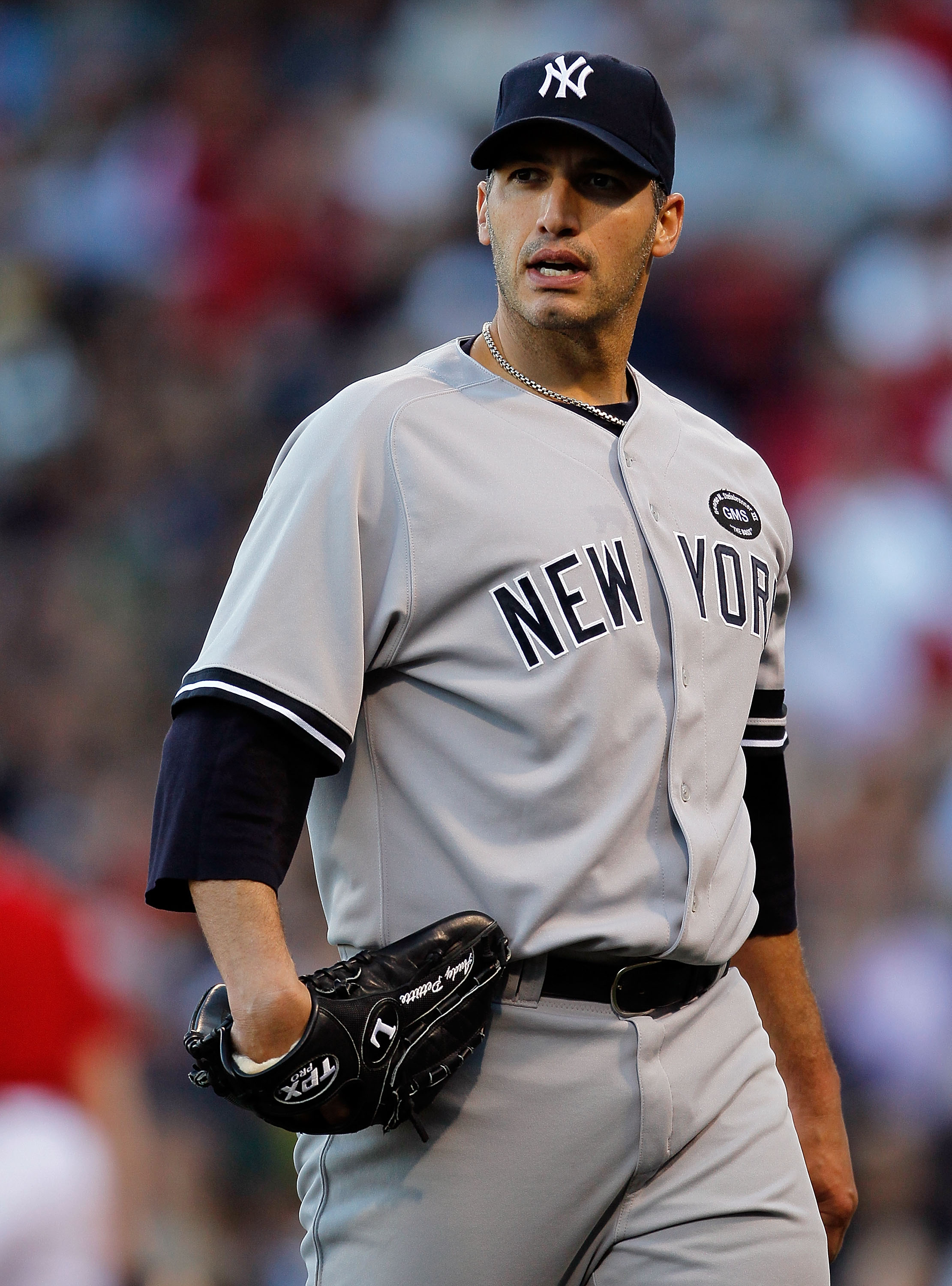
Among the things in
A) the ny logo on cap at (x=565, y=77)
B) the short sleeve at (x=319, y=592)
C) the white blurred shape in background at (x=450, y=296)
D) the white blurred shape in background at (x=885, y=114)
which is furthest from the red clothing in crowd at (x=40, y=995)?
the white blurred shape in background at (x=885, y=114)

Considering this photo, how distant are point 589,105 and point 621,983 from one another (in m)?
1.01

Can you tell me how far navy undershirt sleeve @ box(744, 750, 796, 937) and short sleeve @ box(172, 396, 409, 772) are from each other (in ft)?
2.28

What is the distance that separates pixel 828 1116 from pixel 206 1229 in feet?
7.42

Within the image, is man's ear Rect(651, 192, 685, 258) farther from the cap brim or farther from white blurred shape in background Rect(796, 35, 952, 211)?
white blurred shape in background Rect(796, 35, 952, 211)

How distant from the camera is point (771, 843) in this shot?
82.7 inches

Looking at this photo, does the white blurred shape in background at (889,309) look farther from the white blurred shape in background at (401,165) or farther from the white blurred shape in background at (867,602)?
the white blurred shape in background at (401,165)

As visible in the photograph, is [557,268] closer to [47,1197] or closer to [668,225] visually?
[668,225]

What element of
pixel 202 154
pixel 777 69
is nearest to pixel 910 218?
pixel 777 69

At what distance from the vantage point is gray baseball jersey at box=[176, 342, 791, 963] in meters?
1.59

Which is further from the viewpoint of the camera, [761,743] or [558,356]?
[761,743]

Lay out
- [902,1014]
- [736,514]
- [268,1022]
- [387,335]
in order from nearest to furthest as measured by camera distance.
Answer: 1. [268,1022]
2. [736,514]
3. [902,1014]
4. [387,335]

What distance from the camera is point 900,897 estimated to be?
4.50 metres

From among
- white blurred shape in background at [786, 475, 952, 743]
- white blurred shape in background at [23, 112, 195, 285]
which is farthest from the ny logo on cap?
white blurred shape in background at [23, 112, 195, 285]

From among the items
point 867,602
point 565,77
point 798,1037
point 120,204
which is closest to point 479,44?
point 120,204
